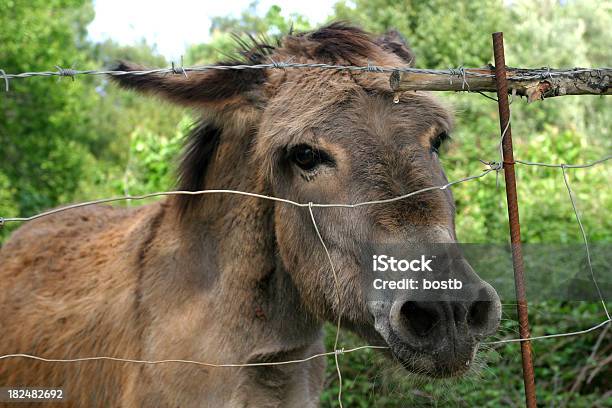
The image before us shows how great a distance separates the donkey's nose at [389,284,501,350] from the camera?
2.55 metres

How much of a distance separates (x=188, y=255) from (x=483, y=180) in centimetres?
597

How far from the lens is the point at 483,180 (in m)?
8.80

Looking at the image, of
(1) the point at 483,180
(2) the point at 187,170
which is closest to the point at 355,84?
(2) the point at 187,170

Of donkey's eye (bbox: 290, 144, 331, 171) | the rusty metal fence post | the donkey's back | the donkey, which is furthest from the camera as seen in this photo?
the donkey's back

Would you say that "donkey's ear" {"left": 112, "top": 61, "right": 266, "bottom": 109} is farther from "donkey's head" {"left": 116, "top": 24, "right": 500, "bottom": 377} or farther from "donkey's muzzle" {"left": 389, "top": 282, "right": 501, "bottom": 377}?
"donkey's muzzle" {"left": 389, "top": 282, "right": 501, "bottom": 377}

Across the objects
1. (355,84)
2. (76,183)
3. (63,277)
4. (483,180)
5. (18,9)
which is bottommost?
(63,277)

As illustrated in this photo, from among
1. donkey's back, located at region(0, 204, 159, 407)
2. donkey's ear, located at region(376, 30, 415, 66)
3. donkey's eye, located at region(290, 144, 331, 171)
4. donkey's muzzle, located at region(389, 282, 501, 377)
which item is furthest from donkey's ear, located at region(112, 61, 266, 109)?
donkey's muzzle, located at region(389, 282, 501, 377)

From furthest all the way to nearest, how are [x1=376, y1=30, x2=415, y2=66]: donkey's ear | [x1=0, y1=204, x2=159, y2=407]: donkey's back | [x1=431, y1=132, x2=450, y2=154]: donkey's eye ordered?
[x1=376, y1=30, x2=415, y2=66]: donkey's ear < [x1=0, y1=204, x2=159, y2=407]: donkey's back < [x1=431, y1=132, x2=450, y2=154]: donkey's eye

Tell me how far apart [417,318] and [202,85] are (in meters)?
1.45

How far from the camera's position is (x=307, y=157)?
3.08 metres

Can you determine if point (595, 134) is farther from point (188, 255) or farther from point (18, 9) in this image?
point (188, 255)

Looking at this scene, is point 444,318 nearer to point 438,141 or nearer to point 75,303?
Answer: point 438,141

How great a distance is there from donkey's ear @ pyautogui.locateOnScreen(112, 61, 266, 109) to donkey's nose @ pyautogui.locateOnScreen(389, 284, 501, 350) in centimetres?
131
